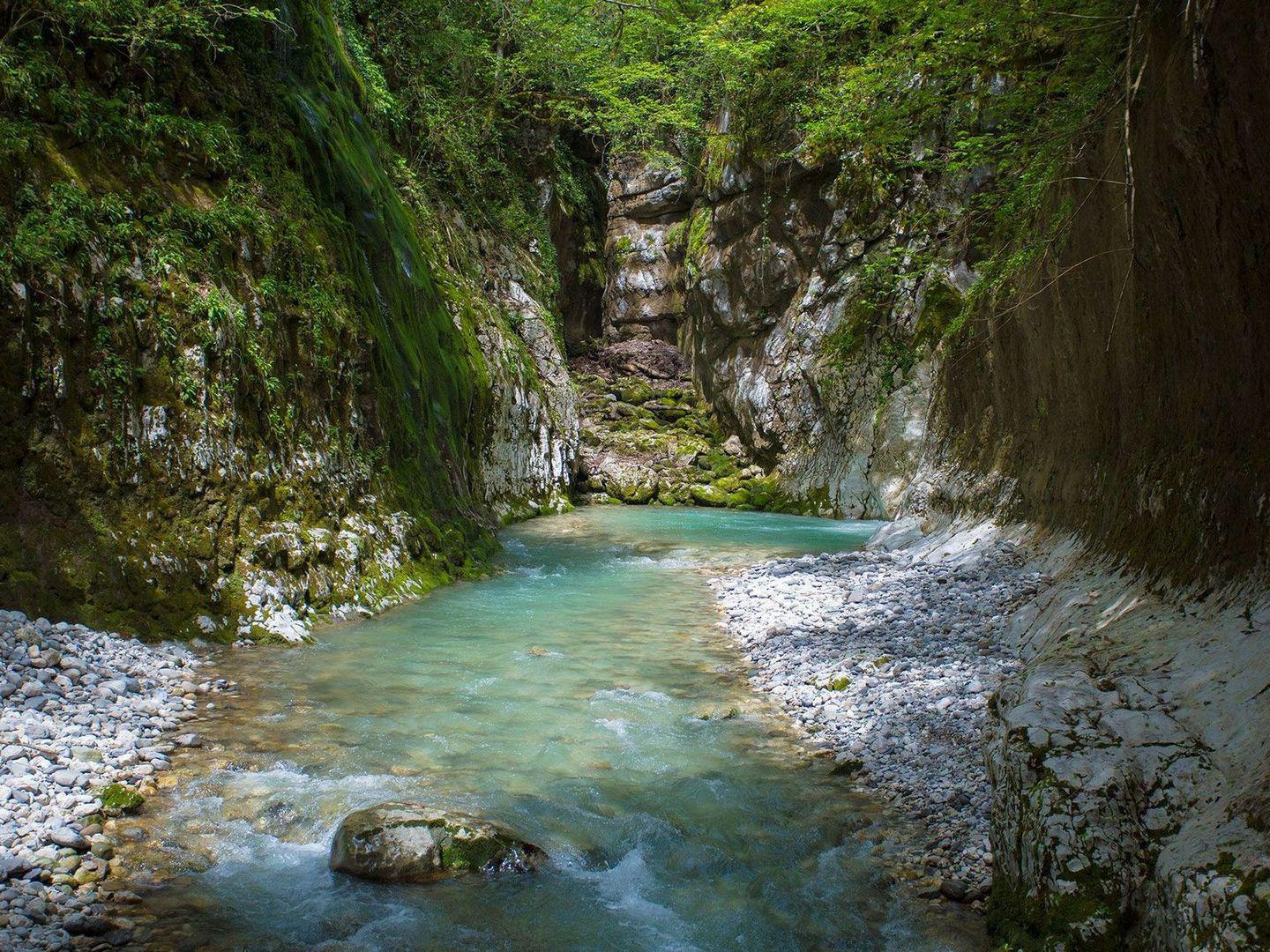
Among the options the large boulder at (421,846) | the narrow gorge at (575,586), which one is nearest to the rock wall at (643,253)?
the narrow gorge at (575,586)

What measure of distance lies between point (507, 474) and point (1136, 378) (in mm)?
14319

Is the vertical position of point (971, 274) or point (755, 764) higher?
point (971, 274)

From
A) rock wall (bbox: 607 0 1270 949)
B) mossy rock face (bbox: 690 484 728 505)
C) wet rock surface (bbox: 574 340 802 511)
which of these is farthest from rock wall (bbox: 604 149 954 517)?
rock wall (bbox: 607 0 1270 949)

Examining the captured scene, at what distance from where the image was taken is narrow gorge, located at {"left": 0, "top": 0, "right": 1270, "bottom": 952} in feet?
10.9

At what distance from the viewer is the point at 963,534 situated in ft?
32.9

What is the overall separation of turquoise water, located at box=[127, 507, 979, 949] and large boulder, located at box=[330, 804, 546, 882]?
0.08 m

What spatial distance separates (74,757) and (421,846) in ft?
6.71

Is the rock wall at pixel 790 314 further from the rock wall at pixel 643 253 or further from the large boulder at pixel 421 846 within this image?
the large boulder at pixel 421 846

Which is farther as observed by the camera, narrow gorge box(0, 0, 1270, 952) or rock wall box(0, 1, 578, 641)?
rock wall box(0, 1, 578, 641)

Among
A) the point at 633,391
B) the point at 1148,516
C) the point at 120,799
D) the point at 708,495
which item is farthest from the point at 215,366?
the point at 633,391

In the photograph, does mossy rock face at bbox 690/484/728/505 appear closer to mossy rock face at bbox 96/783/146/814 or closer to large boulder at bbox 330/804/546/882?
large boulder at bbox 330/804/546/882

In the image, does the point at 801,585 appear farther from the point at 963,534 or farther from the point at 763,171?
the point at 763,171

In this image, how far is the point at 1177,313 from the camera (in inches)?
181

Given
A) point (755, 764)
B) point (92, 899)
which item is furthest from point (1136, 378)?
point (92, 899)
